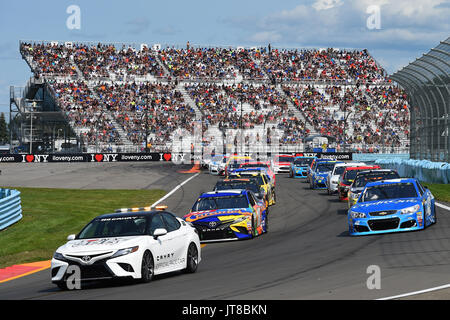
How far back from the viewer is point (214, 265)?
13562 mm

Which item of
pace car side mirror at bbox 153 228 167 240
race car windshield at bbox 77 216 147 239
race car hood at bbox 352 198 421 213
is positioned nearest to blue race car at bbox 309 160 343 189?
race car hood at bbox 352 198 421 213

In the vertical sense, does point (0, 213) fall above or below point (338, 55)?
below

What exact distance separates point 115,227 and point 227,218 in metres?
6.02

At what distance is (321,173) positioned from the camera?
113 ft

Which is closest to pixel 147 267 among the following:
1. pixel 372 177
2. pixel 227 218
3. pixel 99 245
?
pixel 99 245

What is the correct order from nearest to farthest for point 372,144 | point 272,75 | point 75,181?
point 75,181 → point 372,144 → point 272,75

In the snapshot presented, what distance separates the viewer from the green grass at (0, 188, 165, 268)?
682 inches

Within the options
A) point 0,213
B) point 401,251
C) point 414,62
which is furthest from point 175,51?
point 401,251

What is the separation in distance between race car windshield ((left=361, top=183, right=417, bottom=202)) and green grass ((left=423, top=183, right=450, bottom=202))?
8.19 metres

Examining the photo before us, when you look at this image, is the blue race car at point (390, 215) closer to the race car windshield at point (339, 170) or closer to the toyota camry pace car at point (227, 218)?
the toyota camry pace car at point (227, 218)

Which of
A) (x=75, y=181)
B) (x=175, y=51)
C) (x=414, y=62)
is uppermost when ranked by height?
(x=175, y=51)

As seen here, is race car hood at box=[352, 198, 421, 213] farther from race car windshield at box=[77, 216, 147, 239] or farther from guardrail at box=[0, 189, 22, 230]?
guardrail at box=[0, 189, 22, 230]

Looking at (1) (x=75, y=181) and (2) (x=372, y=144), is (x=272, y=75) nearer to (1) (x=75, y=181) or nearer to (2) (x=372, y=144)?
(2) (x=372, y=144)
